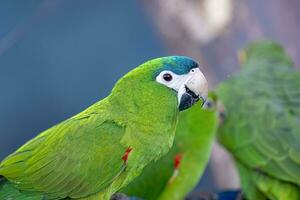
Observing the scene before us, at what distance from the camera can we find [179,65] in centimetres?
132

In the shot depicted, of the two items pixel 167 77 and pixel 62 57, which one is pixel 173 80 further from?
pixel 62 57

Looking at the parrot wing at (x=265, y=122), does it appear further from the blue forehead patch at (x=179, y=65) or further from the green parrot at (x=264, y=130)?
the blue forehead patch at (x=179, y=65)

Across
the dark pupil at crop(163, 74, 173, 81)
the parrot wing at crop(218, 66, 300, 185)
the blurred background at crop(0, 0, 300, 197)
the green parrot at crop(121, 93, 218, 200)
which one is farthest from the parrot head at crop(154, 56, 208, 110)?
the blurred background at crop(0, 0, 300, 197)

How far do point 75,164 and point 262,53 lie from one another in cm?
164

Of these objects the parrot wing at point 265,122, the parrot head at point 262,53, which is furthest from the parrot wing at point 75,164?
the parrot head at point 262,53

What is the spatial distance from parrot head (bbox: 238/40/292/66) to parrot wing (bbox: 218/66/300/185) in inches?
10.5

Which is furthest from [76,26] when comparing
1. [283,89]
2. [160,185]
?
[160,185]

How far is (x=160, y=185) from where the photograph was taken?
1915 millimetres

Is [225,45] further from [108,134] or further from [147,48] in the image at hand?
[108,134]

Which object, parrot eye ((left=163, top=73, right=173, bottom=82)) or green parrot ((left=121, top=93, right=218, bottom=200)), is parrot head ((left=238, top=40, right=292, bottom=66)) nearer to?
green parrot ((left=121, top=93, right=218, bottom=200))

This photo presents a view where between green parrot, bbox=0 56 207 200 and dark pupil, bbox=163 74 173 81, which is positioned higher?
dark pupil, bbox=163 74 173 81

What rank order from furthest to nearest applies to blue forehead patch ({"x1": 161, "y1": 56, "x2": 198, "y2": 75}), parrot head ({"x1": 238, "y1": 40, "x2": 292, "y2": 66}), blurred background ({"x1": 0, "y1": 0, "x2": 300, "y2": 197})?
blurred background ({"x1": 0, "y1": 0, "x2": 300, "y2": 197}), parrot head ({"x1": 238, "y1": 40, "x2": 292, "y2": 66}), blue forehead patch ({"x1": 161, "y1": 56, "x2": 198, "y2": 75})

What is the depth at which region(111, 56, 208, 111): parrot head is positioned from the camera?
1321 millimetres

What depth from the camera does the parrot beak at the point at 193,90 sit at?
1323 millimetres
